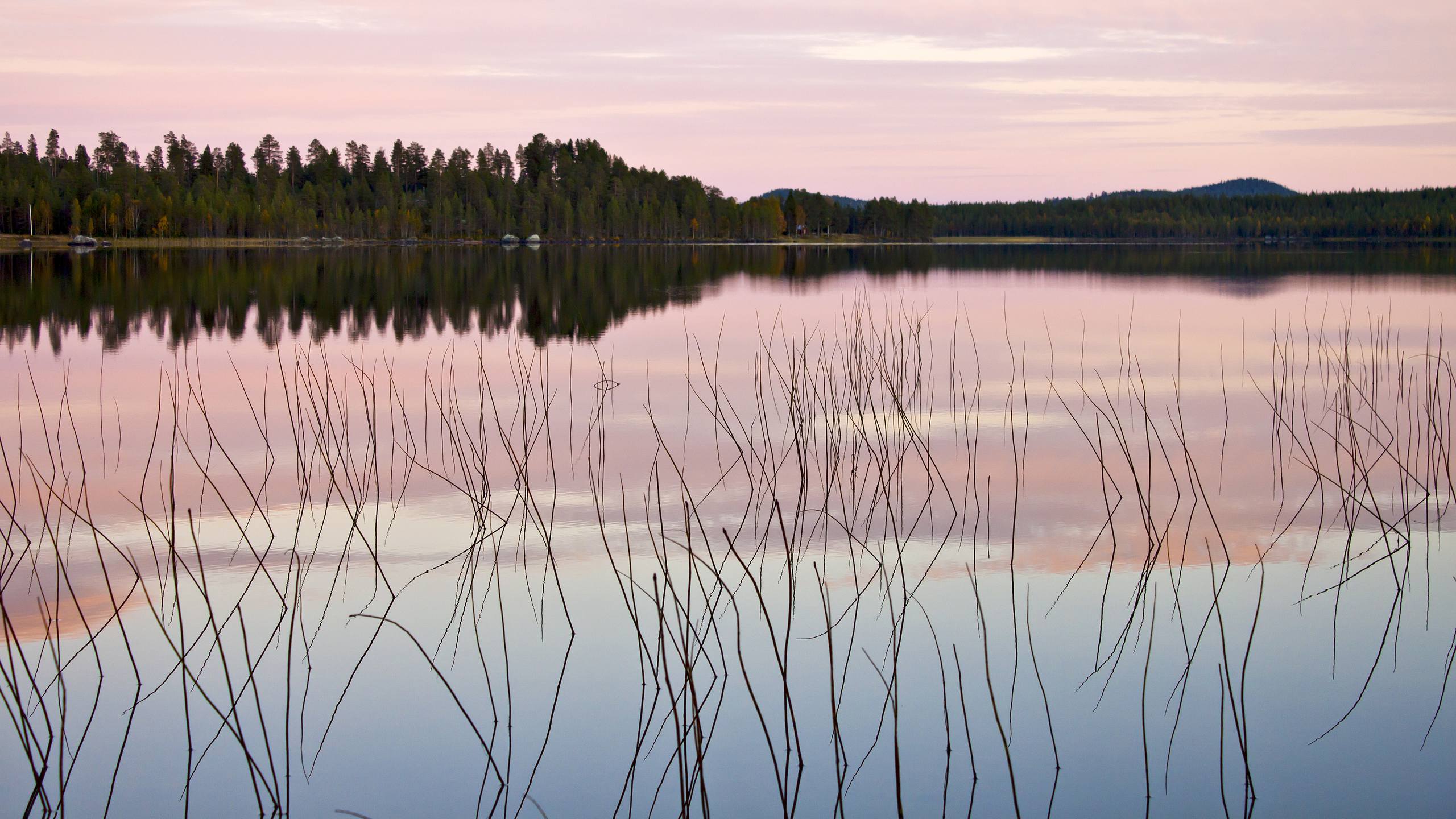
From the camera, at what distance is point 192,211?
76.9 m

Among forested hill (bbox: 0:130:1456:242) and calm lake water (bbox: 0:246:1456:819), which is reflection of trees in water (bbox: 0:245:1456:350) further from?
forested hill (bbox: 0:130:1456:242)

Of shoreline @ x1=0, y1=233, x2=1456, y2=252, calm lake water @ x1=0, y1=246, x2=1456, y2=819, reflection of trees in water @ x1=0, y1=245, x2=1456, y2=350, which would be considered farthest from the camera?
shoreline @ x1=0, y1=233, x2=1456, y2=252

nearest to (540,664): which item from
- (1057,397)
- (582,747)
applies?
(582,747)

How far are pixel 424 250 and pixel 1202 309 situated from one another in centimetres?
5158

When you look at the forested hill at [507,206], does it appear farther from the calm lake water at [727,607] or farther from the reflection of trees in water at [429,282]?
the calm lake water at [727,607]

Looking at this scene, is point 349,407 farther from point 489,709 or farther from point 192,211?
point 192,211

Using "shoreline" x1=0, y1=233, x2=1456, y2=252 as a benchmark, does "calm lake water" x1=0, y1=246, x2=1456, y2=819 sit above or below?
below

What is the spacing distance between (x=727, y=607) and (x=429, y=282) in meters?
27.8

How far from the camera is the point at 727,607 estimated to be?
4879mm

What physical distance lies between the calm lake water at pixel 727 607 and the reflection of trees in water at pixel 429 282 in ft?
22.0

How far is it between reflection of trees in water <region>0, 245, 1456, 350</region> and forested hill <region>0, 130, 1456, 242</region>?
23567 millimetres

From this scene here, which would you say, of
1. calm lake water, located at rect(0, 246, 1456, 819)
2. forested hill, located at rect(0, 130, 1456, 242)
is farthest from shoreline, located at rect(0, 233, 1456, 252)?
calm lake water, located at rect(0, 246, 1456, 819)

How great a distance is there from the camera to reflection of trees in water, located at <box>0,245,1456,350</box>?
61.4 ft

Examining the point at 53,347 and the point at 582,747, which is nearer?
the point at 582,747
